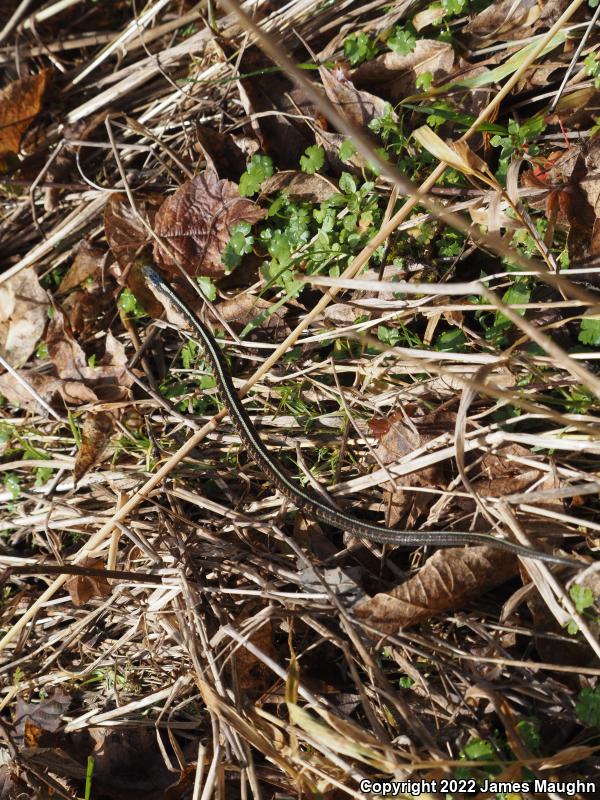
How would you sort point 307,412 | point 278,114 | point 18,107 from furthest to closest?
point 18,107 → point 278,114 → point 307,412

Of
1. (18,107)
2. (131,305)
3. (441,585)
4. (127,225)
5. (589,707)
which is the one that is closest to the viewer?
(589,707)

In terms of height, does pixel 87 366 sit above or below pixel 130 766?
above

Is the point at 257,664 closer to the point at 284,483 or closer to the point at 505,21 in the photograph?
the point at 284,483

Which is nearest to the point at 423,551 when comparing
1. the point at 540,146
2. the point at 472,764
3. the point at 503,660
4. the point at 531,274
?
the point at 503,660

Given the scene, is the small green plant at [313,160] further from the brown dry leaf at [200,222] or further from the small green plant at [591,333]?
the small green plant at [591,333]

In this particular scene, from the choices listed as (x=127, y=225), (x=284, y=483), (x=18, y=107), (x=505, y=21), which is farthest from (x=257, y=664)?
(x=18, y=107)

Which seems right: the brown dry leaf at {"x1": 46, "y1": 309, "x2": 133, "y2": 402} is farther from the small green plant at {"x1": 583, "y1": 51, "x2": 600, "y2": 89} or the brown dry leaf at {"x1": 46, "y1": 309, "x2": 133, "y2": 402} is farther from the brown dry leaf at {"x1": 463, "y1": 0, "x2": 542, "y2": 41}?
the small green plant at {"x1": 583, "y1": 51, "x2": 600, "y2": 89}

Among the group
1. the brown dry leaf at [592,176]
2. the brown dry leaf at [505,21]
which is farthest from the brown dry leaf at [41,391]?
the brown dry leaf at [505,21]
